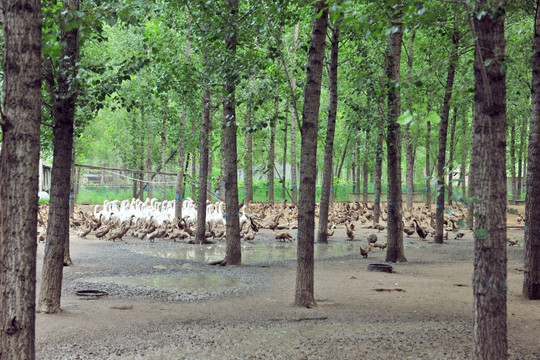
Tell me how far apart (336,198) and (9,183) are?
45654mm

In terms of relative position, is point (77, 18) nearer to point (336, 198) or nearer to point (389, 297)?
point (389, 297)

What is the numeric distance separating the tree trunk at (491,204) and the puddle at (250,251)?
32.6 feet

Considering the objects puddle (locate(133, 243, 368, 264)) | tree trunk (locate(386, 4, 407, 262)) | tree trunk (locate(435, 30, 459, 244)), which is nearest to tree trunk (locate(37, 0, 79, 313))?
puddle (locate(133, 243, 368, 264))

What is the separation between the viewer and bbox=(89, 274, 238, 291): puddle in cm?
1003

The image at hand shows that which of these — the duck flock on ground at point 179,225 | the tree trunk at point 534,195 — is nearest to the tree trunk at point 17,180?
the tree trunk at point 534,195

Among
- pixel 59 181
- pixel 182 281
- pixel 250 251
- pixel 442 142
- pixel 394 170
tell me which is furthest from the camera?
pixel 442 142

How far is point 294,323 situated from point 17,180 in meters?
4.51

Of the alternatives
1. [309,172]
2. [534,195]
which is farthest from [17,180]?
[534,195]

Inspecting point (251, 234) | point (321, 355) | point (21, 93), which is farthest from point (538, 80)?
point (251, 234)

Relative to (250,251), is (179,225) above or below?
above

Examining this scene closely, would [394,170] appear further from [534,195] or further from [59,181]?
[59,181]

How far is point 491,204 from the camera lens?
13.1 ft

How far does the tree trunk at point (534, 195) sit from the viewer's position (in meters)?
8.18

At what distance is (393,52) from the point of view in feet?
41.4
